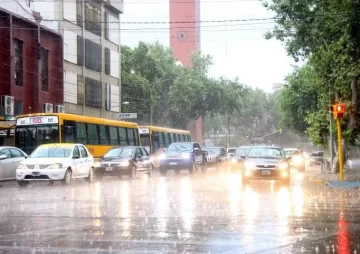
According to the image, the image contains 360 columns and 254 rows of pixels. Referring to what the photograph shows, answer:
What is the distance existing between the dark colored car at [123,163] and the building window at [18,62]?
15.5m

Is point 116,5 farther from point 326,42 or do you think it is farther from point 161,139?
point 326,42

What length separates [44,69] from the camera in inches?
2005

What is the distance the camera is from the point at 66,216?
45.1ft

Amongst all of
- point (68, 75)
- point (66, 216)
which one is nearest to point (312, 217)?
point (66, 216)

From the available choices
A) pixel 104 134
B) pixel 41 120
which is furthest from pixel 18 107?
pixel 41 120

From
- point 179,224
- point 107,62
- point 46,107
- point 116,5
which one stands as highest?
point 116,5

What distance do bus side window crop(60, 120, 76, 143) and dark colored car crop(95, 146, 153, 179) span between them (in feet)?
6.75

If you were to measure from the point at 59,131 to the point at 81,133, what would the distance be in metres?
3.46

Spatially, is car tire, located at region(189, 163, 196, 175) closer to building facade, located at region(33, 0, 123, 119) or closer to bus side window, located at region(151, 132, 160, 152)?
bus side window, located at region(151, 132, 160, 152)

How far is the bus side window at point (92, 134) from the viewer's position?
37344 mm

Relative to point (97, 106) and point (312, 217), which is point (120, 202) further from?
point (97, 106)

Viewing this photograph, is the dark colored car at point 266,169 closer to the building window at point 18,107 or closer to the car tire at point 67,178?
the car tire at point 67,178

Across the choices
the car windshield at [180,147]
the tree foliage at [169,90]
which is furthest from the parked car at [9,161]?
the tree foliage at [169,90]

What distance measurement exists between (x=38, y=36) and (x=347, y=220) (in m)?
38.3
